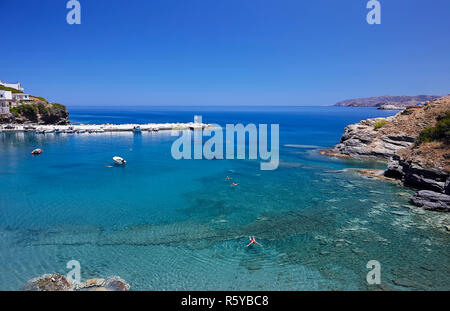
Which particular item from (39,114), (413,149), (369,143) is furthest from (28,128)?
(413,149)

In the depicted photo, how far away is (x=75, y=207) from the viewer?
27859 millimetres

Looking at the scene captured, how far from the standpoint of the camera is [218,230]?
23.2 meters

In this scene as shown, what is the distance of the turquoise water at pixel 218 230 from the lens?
17125mm

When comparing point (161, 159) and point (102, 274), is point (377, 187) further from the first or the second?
point (161, 159)

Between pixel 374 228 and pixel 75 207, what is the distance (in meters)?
27.6

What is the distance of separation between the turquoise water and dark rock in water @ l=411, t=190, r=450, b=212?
101 cm

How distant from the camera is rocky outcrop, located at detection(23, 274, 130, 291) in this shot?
15.2 meters

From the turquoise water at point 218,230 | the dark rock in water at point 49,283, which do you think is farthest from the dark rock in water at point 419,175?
the dark rock in water at point 49,283

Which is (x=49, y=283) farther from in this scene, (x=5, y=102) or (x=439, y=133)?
(x=5, y=102)

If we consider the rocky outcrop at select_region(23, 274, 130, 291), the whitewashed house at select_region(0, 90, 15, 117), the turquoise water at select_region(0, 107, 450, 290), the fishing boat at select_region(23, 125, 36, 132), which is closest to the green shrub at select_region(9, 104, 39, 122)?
the whitewashed house at select_region(0, 90, 15, 117)

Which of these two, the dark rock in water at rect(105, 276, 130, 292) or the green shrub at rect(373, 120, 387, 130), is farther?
Result: the green shrub at rect(373, 120, 387, 130)

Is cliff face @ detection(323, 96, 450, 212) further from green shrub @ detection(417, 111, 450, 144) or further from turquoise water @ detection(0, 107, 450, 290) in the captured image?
turquoise water @ detection(0, 107, 450, 290)

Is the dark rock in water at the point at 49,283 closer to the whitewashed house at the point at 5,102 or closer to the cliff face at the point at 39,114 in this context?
the cliff face at the point at 39,114

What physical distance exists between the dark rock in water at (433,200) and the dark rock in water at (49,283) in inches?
1215
